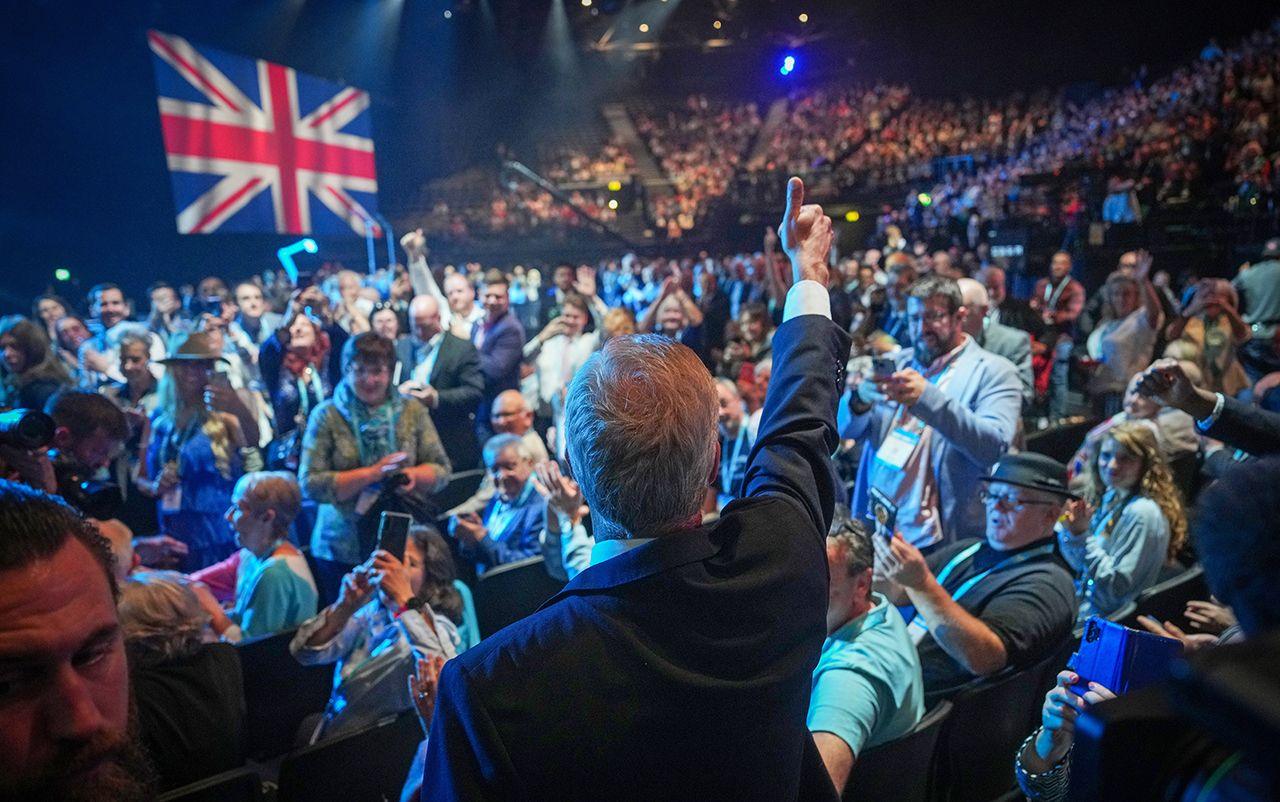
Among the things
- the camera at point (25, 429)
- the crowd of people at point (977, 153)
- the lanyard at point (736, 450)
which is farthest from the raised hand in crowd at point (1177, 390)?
the crowd of people at point (977, 153)

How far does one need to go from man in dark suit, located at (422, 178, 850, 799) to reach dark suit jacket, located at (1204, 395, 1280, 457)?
164 centimetres

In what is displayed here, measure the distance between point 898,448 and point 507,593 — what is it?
5.74 ft

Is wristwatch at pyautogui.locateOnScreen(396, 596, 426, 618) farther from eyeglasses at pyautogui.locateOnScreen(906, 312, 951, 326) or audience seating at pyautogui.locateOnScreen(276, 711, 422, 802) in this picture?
eyeglasses at pyautogui.locateOnScreen(906, 312, 951, 326)

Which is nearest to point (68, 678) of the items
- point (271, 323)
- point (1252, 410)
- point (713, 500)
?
point (1252, 410)

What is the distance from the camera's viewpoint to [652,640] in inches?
39.7

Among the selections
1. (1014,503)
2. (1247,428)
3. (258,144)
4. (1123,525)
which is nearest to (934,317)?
(1014,503)

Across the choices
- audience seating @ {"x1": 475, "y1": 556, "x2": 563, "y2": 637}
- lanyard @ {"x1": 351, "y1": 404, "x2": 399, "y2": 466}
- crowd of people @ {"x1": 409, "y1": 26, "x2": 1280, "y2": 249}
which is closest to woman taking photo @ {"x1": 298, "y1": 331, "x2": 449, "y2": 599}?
lanyard @ {"x1": 351, "y1": 404, "x2": 399, "y2": 466}

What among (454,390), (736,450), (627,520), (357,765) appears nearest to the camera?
(627,520)

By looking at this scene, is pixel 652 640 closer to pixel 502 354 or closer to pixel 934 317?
pixel 934 317

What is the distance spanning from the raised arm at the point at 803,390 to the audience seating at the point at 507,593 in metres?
1.96

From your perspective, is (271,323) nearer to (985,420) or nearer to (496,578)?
(496,578)

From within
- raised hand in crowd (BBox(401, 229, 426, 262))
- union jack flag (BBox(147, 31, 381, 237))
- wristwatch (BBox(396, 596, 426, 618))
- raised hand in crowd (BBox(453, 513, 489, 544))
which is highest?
union jack flag (BBox(147, 31, 381, 237))

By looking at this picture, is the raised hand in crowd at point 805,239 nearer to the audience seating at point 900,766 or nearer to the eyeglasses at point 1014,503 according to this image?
the audience seating at point 900,766

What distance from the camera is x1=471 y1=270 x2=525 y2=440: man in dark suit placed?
199 inches
